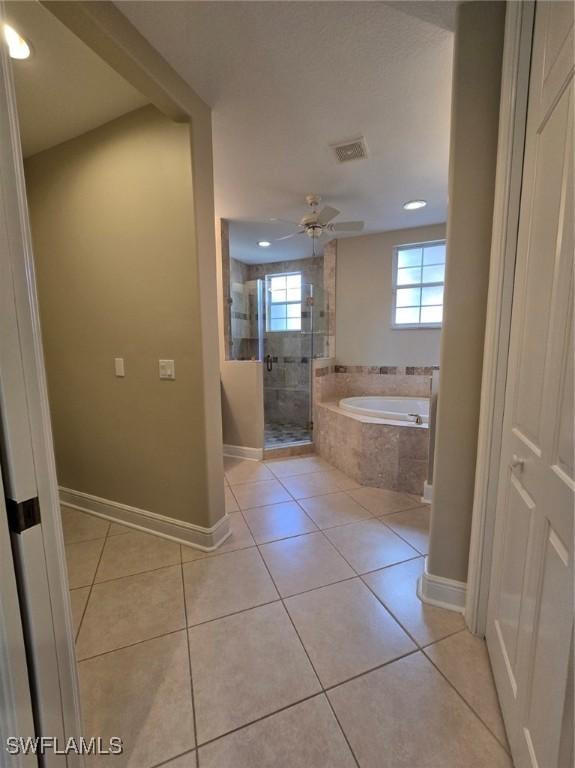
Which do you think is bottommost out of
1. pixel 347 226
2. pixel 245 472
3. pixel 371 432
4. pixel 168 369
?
pixel 245 472

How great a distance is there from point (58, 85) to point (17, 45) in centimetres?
24

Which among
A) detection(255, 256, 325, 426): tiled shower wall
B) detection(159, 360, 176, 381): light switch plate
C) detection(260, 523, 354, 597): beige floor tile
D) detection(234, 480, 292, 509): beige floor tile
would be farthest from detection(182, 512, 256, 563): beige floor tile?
detection(255, 256, 325, 426): tiled shower wall

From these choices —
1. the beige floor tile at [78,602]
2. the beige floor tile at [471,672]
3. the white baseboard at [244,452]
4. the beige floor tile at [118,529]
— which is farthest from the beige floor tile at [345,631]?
the white baseboard at [244,452]

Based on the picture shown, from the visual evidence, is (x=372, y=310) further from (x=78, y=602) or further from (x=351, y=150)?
(x=78, y=602)

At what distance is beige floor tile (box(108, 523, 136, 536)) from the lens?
2068 millimetres

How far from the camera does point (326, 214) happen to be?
2730 millimetres

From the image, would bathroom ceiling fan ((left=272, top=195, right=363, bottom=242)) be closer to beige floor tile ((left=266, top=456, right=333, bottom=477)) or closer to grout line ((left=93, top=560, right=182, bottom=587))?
beige floor tile ((left=266, top=456, right=333, bottom=477))

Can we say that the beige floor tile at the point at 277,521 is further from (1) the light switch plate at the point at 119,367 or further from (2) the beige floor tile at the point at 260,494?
(1) the light switch plate at the point at 119,367

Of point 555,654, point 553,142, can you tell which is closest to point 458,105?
point 553,142

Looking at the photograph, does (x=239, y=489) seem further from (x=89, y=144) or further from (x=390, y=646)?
(x=89, y=144)

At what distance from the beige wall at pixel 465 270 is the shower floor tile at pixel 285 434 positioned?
2.28 m

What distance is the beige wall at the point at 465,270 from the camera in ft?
3.90

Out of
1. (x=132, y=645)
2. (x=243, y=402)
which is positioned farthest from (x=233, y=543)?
(x=243, y=402)

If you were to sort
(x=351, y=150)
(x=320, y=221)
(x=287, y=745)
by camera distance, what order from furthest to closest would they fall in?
(x=320, y=221)
(x=351, y=150)
(x=287, y=745)
